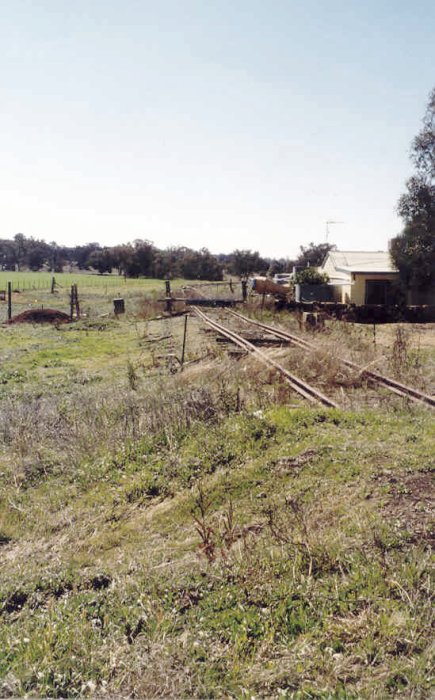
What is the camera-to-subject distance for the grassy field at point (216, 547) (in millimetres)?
3393

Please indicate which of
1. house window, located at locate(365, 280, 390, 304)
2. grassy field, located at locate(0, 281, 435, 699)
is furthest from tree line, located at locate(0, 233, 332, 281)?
grassy field, located at locate(0, 281, 435, 699)

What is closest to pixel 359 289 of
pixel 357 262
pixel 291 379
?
pixel 357 262

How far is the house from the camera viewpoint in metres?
37.8

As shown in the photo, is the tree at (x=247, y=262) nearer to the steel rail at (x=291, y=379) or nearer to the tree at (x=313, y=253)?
the tree at (x=313, y=253)

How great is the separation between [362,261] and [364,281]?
442 centimetres

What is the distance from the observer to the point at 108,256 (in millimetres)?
115562

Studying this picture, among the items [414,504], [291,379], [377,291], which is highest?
[377,291]

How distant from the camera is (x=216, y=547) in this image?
16.4 feet

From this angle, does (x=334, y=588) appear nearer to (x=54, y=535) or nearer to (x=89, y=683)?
(x=89, y=683)

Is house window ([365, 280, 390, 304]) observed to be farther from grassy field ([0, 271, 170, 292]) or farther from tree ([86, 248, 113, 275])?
tree ([86, 248, 113, 275])

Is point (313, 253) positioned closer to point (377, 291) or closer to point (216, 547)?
point (377, 291)

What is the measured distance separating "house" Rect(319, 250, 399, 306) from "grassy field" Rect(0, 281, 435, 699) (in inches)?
1156

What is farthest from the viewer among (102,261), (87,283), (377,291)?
(102,261)

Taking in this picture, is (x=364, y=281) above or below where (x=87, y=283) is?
below
